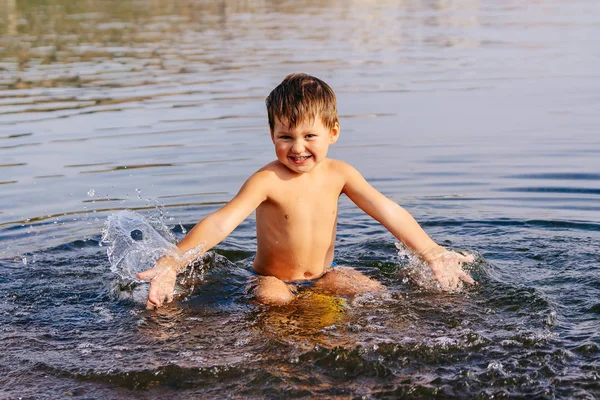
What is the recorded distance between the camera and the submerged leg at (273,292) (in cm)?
561

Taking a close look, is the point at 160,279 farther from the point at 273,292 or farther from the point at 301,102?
the point at 301,102

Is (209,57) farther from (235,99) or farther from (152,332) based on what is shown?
(152,332)

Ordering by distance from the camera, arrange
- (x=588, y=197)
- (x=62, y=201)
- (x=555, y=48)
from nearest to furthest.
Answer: (x=588, y=197)
(x=62, y=201)
(x=555, y=48)

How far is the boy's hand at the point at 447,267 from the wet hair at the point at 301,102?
1.17m

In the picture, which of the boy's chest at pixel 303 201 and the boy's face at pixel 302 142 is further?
the boy's chest at pixel 303 201

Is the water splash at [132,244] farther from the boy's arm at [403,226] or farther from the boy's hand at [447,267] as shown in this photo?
the boy's hand at [447,267]

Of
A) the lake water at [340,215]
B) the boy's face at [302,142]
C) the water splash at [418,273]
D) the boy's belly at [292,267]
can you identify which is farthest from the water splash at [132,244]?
the water splash at [418,273]

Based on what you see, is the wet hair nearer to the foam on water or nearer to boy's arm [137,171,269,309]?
boy's arm [137,171,269,309]

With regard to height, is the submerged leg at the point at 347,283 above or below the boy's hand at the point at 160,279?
below

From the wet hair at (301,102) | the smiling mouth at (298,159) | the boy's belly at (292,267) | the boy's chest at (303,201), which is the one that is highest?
the wet hair at (301,102)

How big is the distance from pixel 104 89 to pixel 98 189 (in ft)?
22.2

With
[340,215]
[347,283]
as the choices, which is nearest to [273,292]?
[347,283]

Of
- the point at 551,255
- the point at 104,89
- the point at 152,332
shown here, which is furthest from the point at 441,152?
the point at 104,89

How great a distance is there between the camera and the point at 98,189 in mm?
9258
